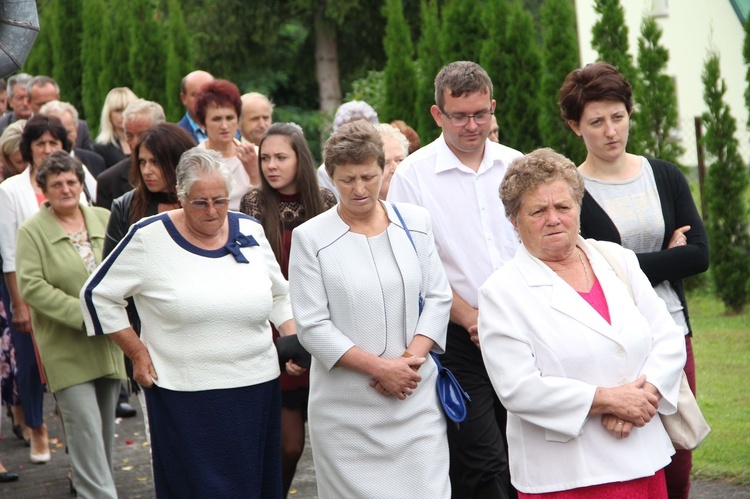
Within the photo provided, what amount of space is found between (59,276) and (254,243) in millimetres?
1860

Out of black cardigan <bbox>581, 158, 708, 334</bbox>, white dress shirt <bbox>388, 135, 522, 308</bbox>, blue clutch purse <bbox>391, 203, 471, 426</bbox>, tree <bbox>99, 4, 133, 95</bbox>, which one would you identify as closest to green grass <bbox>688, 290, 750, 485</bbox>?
black cardigan <bbox>581, 158, 708, 334</bbox>

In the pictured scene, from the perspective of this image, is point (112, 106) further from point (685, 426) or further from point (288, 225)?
point (685, 426)

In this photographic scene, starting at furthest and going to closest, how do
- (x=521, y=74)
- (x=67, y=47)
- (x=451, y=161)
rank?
(x=67, y=47) < (x=521, y=74) < (x=451, y=161)

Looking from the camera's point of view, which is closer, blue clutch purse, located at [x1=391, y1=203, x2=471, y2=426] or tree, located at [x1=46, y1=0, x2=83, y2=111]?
blue clutch purse, located at [x1=391, y1=203, x2=471, y2=426]

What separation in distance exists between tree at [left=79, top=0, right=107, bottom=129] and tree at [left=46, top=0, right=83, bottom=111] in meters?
0.83

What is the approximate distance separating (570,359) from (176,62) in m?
12.4

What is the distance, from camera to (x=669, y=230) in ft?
17.4

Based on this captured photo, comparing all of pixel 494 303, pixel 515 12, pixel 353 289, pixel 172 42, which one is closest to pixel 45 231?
pixel 353 289

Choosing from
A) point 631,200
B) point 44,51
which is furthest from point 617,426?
point 44,51

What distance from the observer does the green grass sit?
7.04 metres

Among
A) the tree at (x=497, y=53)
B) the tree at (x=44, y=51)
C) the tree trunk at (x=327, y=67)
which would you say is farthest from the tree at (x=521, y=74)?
the tree trunk at (x=327, y=67)

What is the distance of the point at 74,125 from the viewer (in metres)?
9.87

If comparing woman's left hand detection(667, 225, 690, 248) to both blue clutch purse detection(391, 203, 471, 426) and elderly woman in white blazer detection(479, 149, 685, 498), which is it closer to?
elderly woman in white blazer detection(479, 149, 685, 498)

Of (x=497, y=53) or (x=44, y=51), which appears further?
(x=44, y=51)
